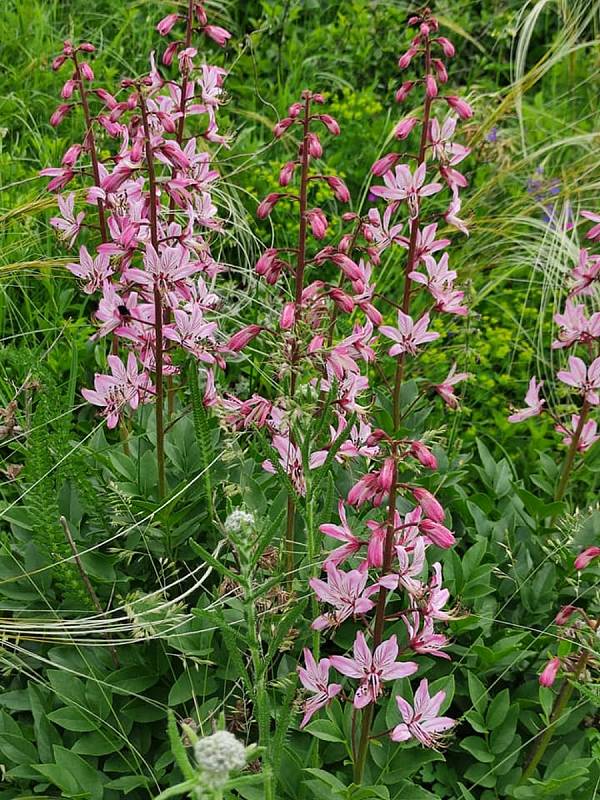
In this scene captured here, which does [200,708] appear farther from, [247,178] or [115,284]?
[247,178]

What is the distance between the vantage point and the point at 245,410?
2.36 metres

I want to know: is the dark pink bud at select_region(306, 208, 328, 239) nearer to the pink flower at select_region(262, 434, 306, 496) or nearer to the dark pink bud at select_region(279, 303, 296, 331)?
the dark pink bud at select_region(279, 303, 296, 331)

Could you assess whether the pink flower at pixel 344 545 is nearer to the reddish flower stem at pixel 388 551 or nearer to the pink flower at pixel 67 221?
the reddish flower stem at pixel 388 551

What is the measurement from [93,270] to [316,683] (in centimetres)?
112

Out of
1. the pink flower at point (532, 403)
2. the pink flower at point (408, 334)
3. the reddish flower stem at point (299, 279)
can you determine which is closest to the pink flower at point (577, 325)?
the pink flower at point (532, 403)

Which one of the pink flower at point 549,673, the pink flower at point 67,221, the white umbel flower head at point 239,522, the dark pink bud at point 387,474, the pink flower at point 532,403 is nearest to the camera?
the white umbel flower head at point 239,522

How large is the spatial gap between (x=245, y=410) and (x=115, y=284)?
489 millimetres

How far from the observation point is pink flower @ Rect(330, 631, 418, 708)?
1.96 meters

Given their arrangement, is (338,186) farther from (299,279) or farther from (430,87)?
(430,87)

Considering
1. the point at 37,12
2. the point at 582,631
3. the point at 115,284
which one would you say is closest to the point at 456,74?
the point at 37,12

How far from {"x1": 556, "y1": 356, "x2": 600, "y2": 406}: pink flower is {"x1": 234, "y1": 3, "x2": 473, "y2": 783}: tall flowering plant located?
288 millimetres

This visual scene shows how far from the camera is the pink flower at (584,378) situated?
271 cm

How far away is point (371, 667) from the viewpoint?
1.99 m

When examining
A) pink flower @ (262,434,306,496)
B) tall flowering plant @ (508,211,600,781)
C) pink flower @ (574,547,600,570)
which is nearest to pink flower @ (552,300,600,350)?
tall flowering plant @ (508,211,600,781)
